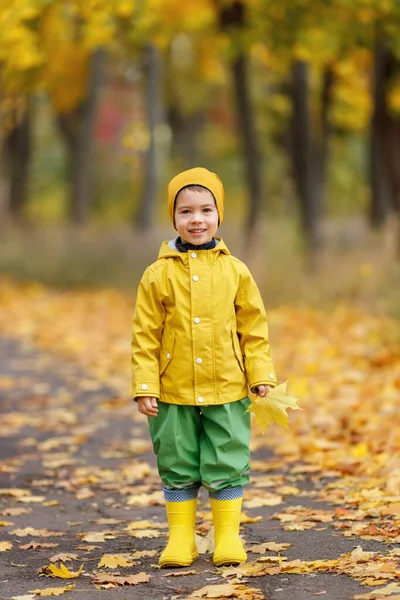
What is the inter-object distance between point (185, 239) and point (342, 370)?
542cm

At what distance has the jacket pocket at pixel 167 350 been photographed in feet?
15.0

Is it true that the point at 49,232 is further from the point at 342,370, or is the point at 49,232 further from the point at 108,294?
the point at 342,370

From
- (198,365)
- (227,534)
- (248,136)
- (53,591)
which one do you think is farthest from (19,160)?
(53,591)

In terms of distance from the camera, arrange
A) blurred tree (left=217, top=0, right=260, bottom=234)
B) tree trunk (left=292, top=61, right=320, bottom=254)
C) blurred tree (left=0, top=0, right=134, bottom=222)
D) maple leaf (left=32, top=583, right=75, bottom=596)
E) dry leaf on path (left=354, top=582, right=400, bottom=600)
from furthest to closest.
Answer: tree trunk (left=292, top=61, right=320, bottom=254) → blurred tree (left=217, top=0, right=260, bottom=234) → blurred tree (left=0, top=0, right=134, bottom=222) → maple leaf (left=32, top=583, right=75, bottom=596) → dry leaf on path (left=354, top=582, right=400, bottom=600)

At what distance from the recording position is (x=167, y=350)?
4.58 m

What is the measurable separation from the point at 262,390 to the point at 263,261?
11.2 metres

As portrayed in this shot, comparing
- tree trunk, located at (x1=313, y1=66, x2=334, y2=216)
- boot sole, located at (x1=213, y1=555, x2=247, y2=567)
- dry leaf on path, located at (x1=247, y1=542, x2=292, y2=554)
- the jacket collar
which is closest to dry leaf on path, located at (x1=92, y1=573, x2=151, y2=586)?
boot sole, located at (x1=213, y1=555, x2=247, y2=567)

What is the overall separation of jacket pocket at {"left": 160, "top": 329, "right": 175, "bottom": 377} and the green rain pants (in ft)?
0.55

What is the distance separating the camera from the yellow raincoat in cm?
454

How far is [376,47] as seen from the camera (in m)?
15.2

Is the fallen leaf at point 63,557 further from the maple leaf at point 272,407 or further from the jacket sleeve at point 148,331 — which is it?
the maple leaf at point 272,407

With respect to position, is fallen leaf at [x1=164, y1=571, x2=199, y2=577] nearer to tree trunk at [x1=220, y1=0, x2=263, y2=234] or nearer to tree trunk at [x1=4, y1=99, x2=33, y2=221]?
tree trunk at [x1=220, y1=0, x2=263, y2=234]

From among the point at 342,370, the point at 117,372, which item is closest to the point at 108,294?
the point at 117,372

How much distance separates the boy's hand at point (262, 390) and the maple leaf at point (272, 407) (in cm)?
2
